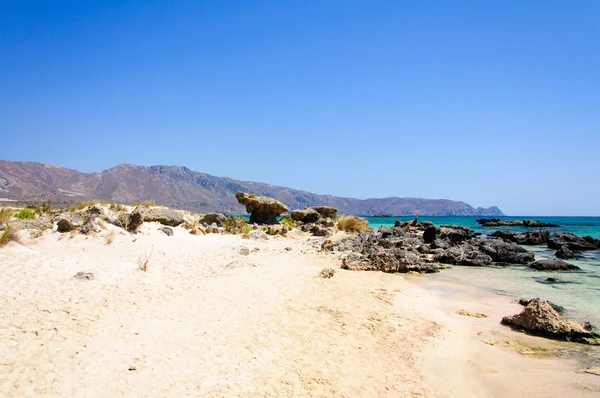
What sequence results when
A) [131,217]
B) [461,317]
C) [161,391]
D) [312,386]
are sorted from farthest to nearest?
[131,217]
[461,317]
[312,386]
[161,391]

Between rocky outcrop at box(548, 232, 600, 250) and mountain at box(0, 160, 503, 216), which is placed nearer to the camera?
rocky outcrop at box(548, 232, 600, 250)

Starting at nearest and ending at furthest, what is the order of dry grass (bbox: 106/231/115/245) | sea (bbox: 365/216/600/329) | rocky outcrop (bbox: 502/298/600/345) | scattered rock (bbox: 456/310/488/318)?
rocky outcrop (bbox: 502/298/600/345)
scattered rock (bbox: 456/310/488/318)
sea (bbox: 365/216/600/329)
dry grass (bbox: 106/231/115/245)

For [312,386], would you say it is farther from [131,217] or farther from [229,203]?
[229,203]

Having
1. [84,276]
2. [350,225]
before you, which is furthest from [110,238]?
[350,225]

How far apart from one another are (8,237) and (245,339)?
7.11m

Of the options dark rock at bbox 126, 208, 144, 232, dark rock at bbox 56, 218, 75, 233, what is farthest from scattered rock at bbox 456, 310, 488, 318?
dark rock at bbox 56, 218, 75, 233

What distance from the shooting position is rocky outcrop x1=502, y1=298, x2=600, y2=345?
567 cm

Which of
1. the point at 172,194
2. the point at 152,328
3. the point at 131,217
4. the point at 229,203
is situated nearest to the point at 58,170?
the point at 172,194

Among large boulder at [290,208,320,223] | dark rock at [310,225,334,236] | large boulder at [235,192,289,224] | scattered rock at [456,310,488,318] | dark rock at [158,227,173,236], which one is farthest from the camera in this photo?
large boulder at [290,208,320,223]

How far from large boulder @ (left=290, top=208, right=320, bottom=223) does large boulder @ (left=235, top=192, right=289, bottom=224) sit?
1.09 meters

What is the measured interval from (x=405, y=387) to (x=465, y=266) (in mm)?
11718

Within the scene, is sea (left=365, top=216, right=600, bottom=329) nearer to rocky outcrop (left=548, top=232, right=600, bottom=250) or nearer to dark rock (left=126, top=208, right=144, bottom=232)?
rocky outcrop (left=548, top=232, right=600, bottom=250)

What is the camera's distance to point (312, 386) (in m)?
3.79

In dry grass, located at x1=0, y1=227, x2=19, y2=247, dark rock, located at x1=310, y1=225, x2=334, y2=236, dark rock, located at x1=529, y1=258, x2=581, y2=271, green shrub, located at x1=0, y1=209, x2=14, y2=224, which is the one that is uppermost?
green shrub, located at x1=0, y1=209, x2=14, y2=224
